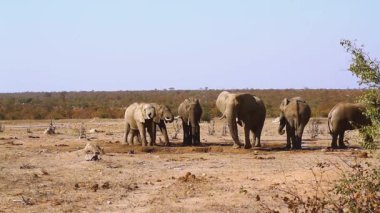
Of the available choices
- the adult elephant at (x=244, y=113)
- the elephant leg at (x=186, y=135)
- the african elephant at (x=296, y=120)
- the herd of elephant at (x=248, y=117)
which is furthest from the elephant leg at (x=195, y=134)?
the african elephant at (x=296, y=120)

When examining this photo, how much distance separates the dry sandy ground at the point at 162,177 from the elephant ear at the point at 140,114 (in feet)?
5.16

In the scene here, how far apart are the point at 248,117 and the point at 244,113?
0.66ft

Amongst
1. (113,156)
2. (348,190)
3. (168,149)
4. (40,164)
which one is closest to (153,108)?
(168,149)

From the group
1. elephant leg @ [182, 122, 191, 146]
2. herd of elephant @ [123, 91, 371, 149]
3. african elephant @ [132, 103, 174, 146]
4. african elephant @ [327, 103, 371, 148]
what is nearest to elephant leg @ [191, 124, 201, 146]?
herd of elephant @ [123, 91, 371, 149]

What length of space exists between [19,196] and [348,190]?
7.22 meters

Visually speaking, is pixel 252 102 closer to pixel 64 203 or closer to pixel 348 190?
pixel 64 203

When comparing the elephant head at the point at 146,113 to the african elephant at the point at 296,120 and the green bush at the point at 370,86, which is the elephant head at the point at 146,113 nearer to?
the african elephant at the point at 296,120

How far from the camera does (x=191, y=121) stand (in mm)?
25047

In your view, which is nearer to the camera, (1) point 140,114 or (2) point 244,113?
(2) point 244,113

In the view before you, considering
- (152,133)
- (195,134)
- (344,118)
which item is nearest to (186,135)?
(195,134)

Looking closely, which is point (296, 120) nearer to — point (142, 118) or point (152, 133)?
point (152, 133)

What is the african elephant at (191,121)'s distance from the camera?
24875mm

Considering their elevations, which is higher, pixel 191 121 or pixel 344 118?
pixel 344 118

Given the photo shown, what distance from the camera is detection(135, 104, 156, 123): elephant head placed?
2430 centimetres
